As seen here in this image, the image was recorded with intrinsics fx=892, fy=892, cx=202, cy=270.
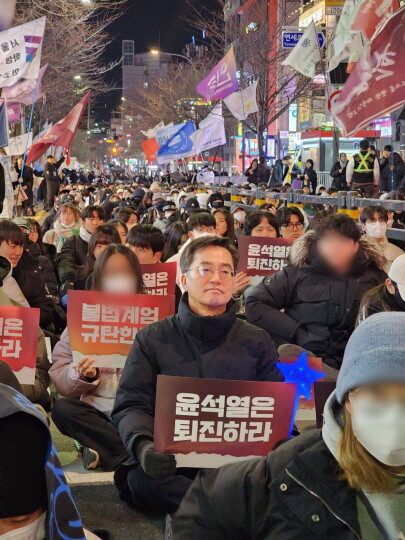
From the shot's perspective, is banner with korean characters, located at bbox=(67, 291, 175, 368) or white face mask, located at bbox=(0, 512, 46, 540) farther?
banner with korean characters, located at bbox=(67, 291, 175, 368)

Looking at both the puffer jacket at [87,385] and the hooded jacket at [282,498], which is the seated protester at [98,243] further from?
the hooded jacket at [282,498]

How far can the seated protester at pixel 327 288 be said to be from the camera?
6.36 m

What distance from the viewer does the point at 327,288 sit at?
6.41 m

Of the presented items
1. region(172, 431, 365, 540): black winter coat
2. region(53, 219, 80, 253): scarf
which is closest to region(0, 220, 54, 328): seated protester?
region(53, 219, 80, 253): scarf

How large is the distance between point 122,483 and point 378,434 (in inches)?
115

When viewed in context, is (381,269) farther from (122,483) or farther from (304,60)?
(304,60)

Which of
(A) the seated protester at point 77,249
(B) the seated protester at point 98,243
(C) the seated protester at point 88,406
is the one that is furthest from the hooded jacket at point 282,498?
(A) the seated protester at point 77,249

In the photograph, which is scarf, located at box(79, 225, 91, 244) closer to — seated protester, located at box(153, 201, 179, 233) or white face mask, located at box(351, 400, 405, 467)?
seated protester, located at box(153, 201, 179, 233)

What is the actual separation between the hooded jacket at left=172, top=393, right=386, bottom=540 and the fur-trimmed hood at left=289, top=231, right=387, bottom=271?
431 cm

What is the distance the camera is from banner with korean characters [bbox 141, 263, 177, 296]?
24.8 ft

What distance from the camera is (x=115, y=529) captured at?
16.4 ft

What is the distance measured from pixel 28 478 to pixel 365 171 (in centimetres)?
1566

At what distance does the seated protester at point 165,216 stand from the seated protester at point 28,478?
10157mm

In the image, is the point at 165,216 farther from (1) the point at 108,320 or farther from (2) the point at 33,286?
(1) the point at 108,320
